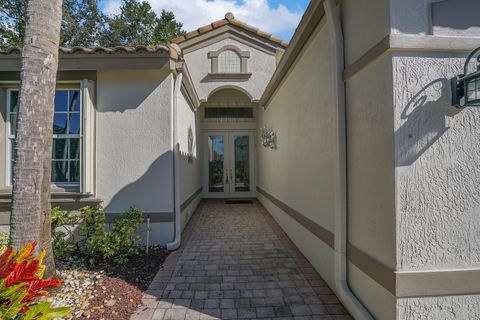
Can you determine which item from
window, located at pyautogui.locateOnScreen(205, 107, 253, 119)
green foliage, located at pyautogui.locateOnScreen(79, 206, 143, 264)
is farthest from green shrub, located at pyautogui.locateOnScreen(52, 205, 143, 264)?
window, located at pyautogui.locateOnScreen(205, 107, 253, 119)

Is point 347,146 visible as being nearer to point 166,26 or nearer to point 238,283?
point 238,283

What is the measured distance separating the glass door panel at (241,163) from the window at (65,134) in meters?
6.96

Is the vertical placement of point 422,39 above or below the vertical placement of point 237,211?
above

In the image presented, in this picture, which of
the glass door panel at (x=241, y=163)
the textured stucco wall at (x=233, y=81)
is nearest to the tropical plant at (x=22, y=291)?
the textured stucco wall at (x=233, y=81)

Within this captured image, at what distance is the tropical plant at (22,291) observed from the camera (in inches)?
71.8

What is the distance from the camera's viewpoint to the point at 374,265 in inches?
92.9

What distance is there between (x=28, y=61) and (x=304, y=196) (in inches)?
165

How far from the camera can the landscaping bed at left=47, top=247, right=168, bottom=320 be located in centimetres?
290

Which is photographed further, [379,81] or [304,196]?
[304,196]

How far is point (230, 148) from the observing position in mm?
11281

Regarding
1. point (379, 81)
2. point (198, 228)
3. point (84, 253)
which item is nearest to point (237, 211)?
point (198, 228)

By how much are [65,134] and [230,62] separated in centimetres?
634

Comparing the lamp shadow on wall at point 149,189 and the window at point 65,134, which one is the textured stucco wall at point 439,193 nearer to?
the lamp shadow on wall at point 149,189

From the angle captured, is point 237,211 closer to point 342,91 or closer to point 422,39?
point 342,91
